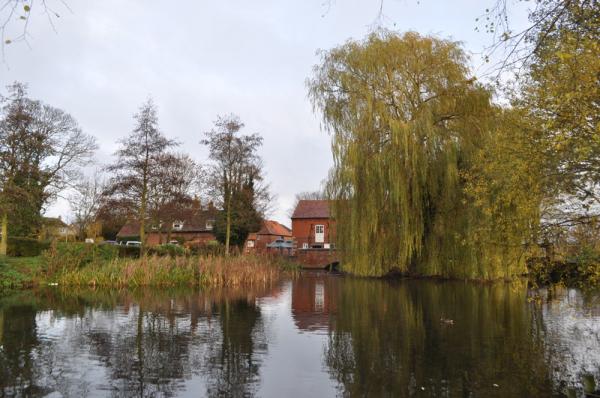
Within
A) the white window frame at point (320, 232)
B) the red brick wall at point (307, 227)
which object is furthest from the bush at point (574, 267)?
the white window frame at point (320, 232)

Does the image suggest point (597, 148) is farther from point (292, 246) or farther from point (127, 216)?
point (292, 246)

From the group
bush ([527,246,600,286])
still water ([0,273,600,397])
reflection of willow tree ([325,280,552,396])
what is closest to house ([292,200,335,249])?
reflection of willow tree ([325,280,552,396])

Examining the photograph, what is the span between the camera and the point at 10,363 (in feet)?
24.2

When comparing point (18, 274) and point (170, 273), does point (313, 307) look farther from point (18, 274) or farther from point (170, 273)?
point (18, 274)

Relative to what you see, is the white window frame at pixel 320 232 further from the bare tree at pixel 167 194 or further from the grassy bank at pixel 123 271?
the grassy bank at pixel 123 271

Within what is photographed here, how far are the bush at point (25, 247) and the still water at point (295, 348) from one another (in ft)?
34.9

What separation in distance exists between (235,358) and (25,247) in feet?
71.2

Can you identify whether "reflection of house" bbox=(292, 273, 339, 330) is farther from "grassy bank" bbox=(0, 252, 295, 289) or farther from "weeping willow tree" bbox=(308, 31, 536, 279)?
"weeping willow tree" bbox=(308, 31, 536, 279)

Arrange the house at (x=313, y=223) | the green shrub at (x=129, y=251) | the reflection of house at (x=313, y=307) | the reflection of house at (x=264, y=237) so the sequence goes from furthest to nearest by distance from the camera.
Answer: the reflection of house at (x=264, y=237) < the house at (x=313, y=223) < the green shrub at (x=129, y=251) < the reflection of house at (x=313, y=307)

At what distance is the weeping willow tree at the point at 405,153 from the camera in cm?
2289

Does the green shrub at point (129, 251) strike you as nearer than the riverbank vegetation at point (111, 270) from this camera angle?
No

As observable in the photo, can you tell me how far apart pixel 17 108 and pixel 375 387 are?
78.2 feet

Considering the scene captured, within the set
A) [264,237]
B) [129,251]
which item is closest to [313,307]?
[129,251]

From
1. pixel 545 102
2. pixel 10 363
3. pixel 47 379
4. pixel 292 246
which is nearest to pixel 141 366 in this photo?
pixel 47 379
